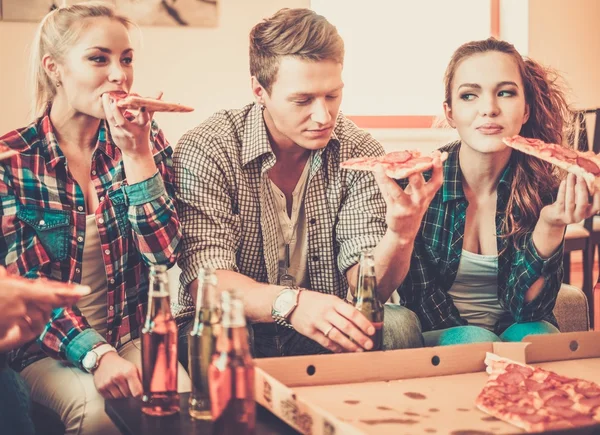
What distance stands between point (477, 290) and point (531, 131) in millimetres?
519

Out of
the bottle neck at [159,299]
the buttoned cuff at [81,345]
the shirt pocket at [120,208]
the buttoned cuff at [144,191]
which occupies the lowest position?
the buttoned cuff at [81,345]

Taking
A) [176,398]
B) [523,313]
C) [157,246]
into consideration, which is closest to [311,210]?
[157,246]

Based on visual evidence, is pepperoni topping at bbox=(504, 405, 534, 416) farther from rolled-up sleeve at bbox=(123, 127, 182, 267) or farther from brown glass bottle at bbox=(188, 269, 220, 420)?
rolled-up sleeve at bbox=(123, 127, 182, 267)

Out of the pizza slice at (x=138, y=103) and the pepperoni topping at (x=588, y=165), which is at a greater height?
the pizza slice at (x=138, y=103)

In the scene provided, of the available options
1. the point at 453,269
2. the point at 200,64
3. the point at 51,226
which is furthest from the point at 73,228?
the point at 200,64

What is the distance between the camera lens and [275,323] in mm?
2150

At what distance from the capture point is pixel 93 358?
1764mm

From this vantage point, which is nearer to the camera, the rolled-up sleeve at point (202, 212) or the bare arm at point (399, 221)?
the bare arm at point (399, 221)

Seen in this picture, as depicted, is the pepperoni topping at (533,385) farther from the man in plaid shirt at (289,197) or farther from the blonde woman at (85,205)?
the blonde woman at (85,205)

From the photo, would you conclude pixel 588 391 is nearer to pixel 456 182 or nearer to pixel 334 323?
pixel 334 323

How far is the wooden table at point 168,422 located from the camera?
4.18 ft

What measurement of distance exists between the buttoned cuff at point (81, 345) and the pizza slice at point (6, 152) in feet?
1.42

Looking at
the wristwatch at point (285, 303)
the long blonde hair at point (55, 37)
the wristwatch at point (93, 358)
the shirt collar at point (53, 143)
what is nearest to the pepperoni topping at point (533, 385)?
the wristwatch at point (285, 303)

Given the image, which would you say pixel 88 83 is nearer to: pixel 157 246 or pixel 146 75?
pixel 157 246
